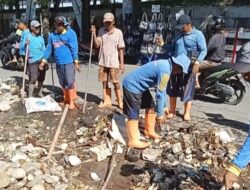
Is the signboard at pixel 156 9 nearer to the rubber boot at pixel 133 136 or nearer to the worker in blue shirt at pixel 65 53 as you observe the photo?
the worker in blue shirt at pixel 65 53

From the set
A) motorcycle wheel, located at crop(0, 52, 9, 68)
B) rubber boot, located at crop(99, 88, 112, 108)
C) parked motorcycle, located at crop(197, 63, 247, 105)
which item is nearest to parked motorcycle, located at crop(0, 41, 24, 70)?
motorcycle wheel, located at crop(0, 52, 9, 68)

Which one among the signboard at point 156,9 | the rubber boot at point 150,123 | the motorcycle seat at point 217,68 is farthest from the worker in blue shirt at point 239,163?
the signboard at point 156,9

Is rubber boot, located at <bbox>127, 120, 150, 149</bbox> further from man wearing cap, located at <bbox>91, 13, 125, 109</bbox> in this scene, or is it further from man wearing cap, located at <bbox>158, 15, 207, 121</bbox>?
man wearing cap, located at <bbox>91, 13, 125, 109</bbox>

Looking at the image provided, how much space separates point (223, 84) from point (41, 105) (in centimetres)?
363

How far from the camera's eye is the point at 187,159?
552 centimetres

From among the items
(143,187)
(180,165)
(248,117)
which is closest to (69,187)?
(143,187)

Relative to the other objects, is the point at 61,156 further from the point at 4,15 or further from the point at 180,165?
the point at 4,15

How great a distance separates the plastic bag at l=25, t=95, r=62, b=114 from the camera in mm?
7377

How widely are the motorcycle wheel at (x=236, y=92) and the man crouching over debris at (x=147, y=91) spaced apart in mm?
3053

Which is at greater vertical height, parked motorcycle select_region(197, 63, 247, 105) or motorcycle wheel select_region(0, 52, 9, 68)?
parked motorcycle select_region(197, 63, 247, 105)

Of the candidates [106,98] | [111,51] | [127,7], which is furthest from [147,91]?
[127,7]

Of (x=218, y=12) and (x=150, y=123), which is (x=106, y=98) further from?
(x=218, y=12)

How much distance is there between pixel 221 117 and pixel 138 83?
8.30 feet

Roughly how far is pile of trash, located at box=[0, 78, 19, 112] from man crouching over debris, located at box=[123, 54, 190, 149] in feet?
9.07
